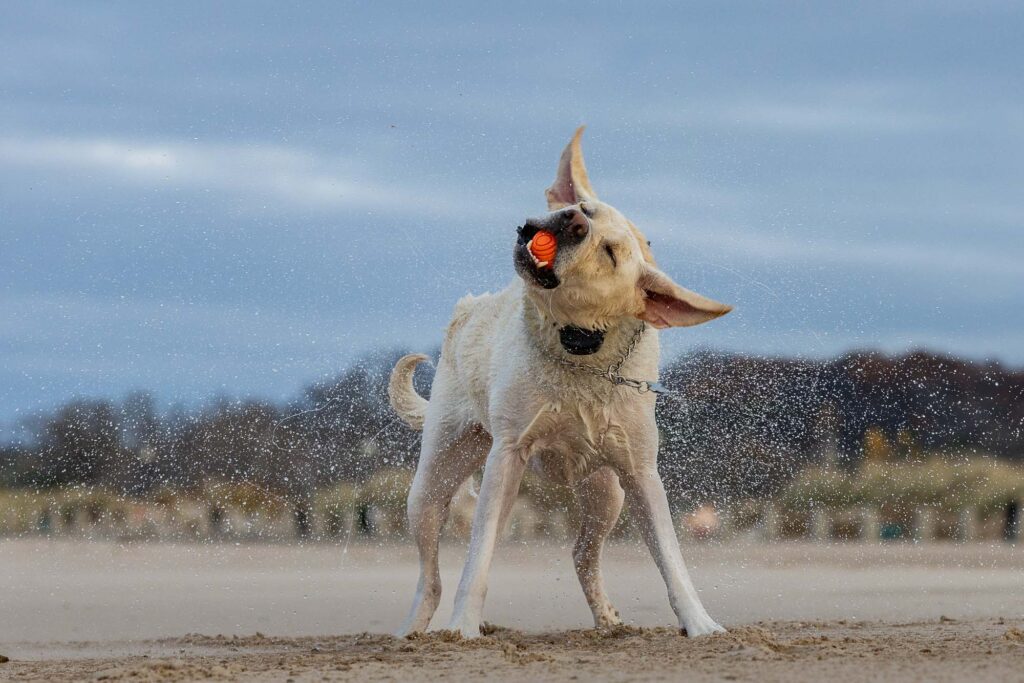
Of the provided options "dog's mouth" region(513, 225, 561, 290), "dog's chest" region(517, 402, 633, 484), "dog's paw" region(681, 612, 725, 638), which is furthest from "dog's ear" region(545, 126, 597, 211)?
"dog's paw" region(681, 612, 725, 638)

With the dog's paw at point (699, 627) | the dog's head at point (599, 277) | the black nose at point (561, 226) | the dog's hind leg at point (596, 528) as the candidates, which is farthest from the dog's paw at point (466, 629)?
the black nose at point (561, 226)

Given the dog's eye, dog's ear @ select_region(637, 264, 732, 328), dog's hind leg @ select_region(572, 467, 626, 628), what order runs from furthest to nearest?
dog's hind leg @ select_region(572, 467, 626, 628) < dog's ear @ select_region(637, 264, 732, 328) < the dog's eye

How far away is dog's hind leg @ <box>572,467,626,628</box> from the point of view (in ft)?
44.0

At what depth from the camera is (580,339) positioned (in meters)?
11.6

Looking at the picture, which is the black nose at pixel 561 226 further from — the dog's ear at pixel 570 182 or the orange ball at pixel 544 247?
the dog's ear at pixel 570 182

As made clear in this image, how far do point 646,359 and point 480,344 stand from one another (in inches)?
65.3

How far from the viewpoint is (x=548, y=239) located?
1105cm

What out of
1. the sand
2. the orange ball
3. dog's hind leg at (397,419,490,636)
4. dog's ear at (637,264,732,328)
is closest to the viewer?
the sand

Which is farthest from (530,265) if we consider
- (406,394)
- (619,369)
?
(406,394)

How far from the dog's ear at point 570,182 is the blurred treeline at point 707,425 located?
27.7 feet

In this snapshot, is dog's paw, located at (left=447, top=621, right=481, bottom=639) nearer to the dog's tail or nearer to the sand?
the sand

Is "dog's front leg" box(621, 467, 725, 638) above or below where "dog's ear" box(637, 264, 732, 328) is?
below

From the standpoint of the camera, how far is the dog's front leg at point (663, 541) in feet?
38.5

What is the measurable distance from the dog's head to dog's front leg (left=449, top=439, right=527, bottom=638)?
4.06 ft
